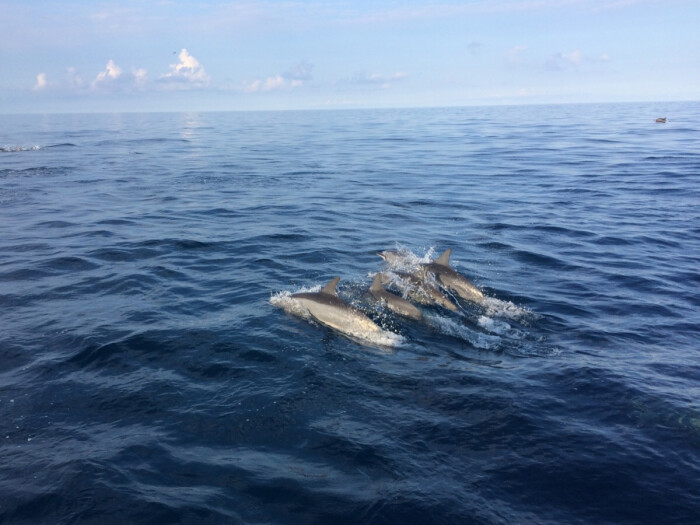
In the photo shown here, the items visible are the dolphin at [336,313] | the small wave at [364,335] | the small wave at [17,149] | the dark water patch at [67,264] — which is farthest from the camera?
the small wave at [17,149]

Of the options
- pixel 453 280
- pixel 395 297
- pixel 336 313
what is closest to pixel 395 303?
pixel 395 297

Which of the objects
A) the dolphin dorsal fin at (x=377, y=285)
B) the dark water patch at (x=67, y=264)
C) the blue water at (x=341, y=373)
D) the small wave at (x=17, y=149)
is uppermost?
the small wave at (x=17, y=149)

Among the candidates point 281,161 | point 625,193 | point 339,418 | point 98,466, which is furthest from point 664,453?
point 281,161

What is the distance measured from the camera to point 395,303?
13.4m

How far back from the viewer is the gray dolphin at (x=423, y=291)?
14.0m

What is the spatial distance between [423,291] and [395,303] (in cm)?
150

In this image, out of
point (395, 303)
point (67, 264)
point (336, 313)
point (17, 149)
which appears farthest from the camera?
point (17, 149)

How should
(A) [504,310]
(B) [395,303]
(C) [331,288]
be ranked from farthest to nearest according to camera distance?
1. (A) [504,310]
2. (B) [395,303]
3. (C) [331,288]

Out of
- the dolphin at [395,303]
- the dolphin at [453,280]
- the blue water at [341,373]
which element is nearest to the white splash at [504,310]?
the blue water at [341,373]

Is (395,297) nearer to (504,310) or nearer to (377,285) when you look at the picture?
(377,285)

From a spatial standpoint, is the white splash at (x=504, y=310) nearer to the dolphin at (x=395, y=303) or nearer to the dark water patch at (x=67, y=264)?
the dolphin at (x=395, y=303)

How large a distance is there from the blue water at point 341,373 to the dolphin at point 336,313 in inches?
15.8

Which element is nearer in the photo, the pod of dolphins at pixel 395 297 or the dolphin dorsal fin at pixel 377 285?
the pod of dolphins at pixel 395 297

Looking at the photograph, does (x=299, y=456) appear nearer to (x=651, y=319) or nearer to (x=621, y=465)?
(x=621, y=465)
